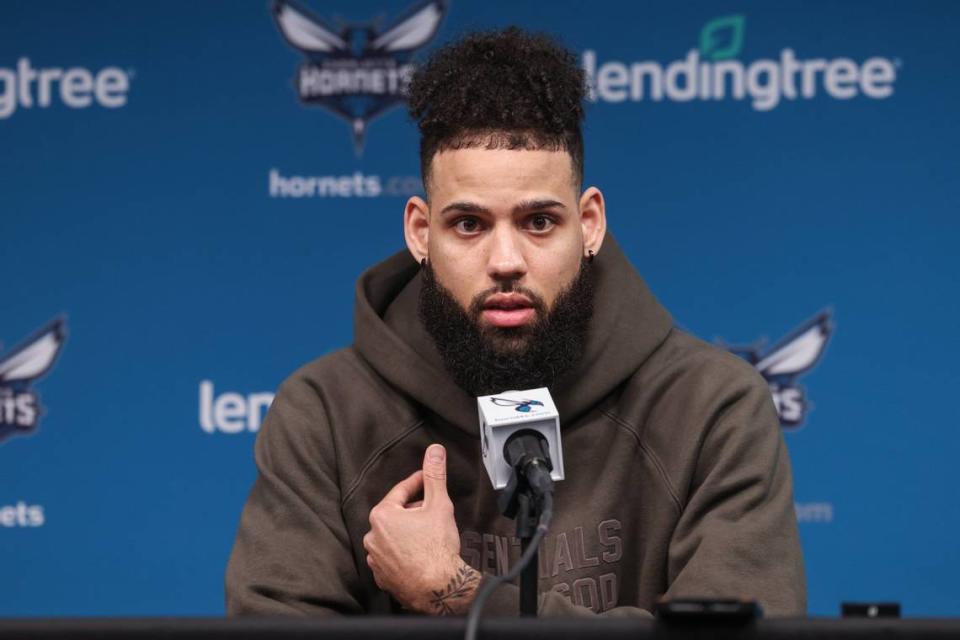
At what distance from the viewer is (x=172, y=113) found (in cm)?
337

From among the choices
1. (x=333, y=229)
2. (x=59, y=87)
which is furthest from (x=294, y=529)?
(x=59, y=87)

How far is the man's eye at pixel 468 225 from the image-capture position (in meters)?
1.92

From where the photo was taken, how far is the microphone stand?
4.34 feet

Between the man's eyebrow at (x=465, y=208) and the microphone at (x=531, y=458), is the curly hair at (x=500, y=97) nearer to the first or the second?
the man's eyebrow at (x=465, y=208)

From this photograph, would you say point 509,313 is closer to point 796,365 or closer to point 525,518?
point 525,518

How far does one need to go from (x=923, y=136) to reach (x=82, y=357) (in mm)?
2215

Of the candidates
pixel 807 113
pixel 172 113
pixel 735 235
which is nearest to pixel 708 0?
pixel 807 113

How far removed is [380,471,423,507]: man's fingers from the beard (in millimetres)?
184

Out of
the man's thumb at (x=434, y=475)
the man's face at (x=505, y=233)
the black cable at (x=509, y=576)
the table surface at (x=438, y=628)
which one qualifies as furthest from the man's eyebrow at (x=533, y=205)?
the table surface at (x=438, y=628)

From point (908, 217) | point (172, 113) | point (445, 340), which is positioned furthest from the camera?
point (172, 113)

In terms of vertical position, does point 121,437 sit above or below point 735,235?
below

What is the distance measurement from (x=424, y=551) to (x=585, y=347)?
1.55 feet

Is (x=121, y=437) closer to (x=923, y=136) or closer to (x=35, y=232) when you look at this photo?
(x=35, y=232)

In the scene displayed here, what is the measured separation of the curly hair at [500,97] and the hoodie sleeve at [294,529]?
438mm
